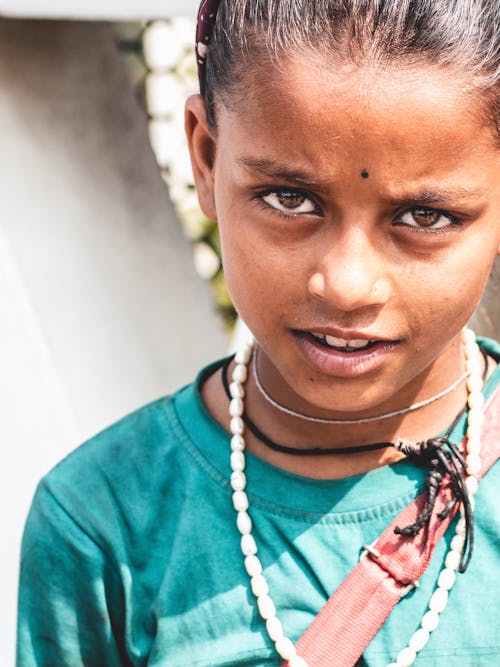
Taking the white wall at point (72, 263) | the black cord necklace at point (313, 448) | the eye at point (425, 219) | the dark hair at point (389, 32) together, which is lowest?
the black cord necklace at point (313, 448)

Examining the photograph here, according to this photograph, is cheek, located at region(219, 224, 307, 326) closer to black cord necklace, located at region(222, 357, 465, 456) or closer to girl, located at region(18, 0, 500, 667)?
girl, located at region(18, 0, 500, 667)

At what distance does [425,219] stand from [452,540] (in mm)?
498

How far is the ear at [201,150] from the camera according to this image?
162 cm

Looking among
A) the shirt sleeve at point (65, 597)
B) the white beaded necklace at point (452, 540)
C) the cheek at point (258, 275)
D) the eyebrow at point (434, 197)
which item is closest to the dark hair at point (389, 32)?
the eyebrow at point (434, 197)

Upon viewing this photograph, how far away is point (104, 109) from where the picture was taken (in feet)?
9.67

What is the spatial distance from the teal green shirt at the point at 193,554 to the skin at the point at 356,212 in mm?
214

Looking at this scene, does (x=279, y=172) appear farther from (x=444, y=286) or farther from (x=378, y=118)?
(x=444, y=286)

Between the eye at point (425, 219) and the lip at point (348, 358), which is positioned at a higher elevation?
the eye at point (425, 219)

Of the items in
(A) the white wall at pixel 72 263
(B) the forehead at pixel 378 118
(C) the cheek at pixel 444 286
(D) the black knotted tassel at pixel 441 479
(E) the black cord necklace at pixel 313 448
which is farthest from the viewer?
(A) the white wall at pixel 72 263

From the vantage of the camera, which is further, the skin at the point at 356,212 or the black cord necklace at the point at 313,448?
the black cord necklace at the point at 313,448

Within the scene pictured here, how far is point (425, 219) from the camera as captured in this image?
4.59 feet

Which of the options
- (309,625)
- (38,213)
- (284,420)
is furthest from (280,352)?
(38,213)

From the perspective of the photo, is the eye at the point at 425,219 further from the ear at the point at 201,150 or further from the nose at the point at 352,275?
the ear at the point at 201,150

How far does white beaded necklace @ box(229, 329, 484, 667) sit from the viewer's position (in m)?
1.55
